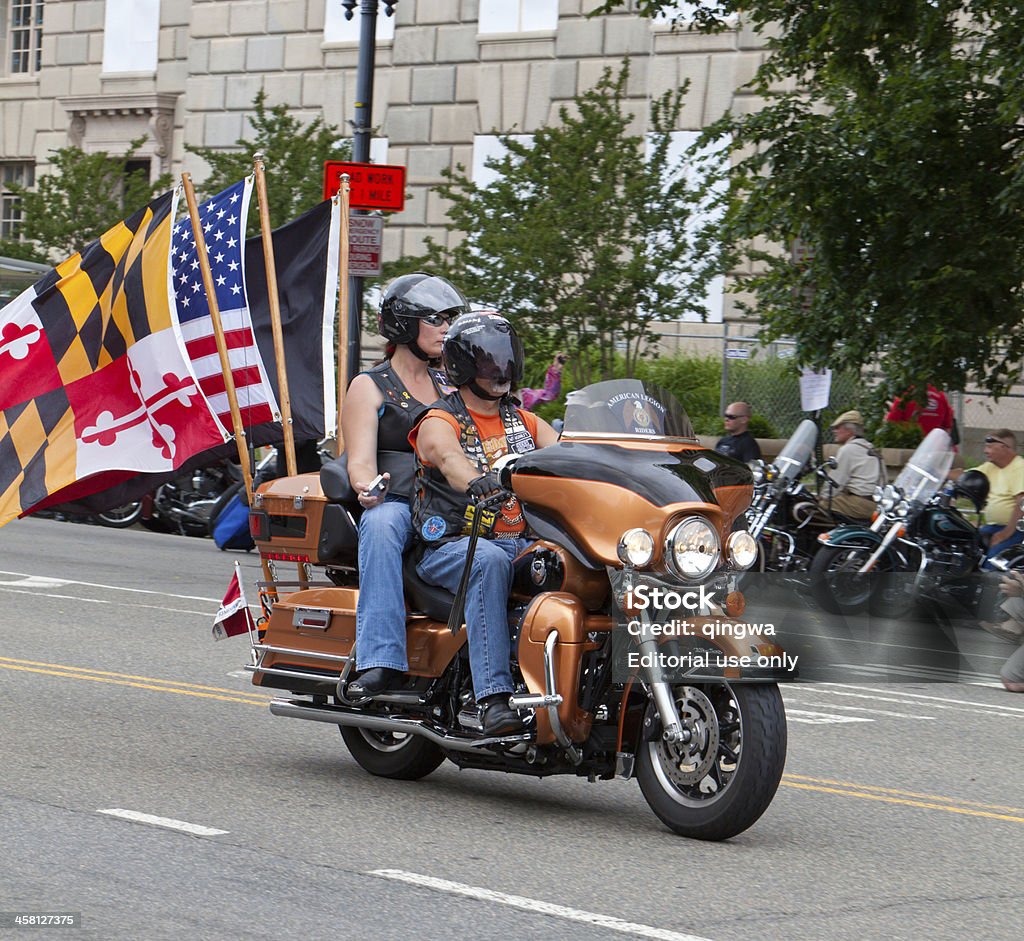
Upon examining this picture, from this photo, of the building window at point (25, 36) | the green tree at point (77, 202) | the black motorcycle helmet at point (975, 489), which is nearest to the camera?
the black motorcycle helmet at point (975, 489)

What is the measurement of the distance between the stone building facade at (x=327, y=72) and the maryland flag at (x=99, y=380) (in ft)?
56.0

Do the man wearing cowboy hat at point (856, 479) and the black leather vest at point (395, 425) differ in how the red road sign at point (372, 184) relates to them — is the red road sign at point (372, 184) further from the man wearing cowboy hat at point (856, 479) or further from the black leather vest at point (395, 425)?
the black leather vest at point (395, 425)

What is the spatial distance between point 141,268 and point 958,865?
4765 mm

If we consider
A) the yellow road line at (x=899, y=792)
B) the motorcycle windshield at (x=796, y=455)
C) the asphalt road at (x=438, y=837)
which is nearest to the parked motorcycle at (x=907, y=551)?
the motorcycle windshield at (x=796, y=455)

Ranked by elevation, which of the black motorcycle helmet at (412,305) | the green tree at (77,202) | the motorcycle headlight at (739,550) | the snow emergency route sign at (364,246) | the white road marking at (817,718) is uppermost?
the green tree at (77,202)

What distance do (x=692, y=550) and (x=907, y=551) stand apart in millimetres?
9621

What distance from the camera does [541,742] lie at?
6672mm

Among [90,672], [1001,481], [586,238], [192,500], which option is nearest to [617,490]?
[90,672]

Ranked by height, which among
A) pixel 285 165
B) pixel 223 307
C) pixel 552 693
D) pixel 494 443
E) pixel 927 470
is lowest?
pixel 552 693

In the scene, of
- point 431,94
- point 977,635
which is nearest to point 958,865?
point 977,635

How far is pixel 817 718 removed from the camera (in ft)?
34.2

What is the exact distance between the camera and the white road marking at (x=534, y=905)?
5.43 metres

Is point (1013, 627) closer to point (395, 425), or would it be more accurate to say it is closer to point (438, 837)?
point (395, 425)

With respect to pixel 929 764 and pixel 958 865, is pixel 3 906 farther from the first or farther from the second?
pixel 929 764
